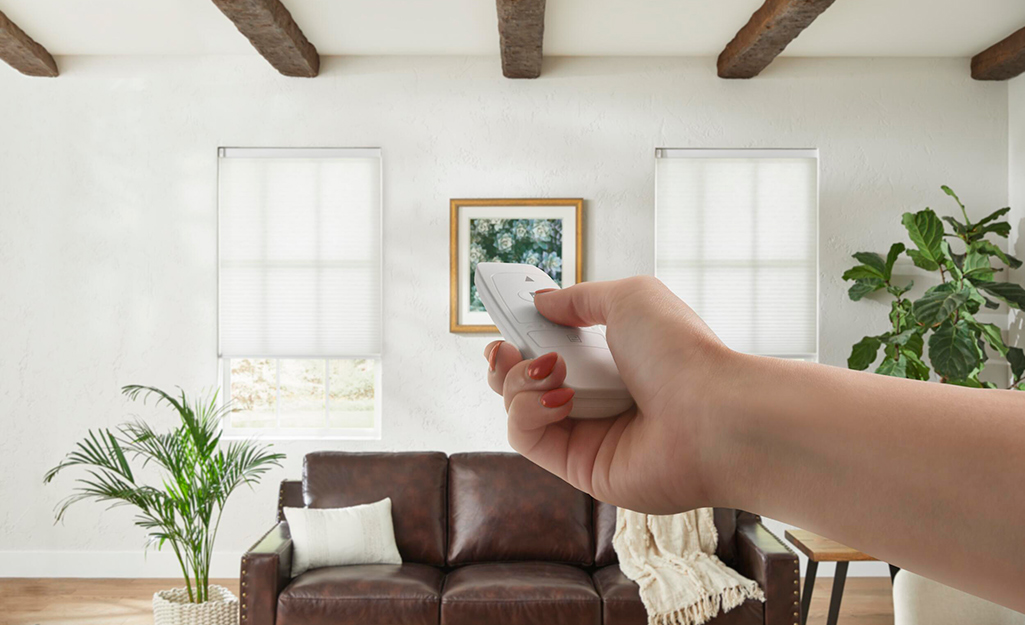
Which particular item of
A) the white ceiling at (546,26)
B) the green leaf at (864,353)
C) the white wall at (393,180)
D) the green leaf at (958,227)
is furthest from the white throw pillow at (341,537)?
the green leaf at (958,227)

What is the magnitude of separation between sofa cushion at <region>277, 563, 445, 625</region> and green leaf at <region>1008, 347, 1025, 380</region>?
3321 millimetres

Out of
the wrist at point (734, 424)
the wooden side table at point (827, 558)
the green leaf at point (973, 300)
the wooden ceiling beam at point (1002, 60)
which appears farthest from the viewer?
the wooden ceiling beam at point (1002, 60)

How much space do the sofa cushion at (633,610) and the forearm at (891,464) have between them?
2.33 m

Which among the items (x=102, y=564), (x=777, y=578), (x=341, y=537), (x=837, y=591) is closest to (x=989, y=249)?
(x=837, y=591)

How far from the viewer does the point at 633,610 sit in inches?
105

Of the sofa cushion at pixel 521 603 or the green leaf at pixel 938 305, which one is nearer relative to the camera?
the sofa cushion at pixel 521 603

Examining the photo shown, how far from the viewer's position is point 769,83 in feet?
13.7

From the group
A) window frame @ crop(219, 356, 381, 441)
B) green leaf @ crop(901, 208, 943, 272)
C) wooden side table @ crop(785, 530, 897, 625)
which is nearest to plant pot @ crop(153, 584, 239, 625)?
window frame @ crop(219, 356, 381, 441)

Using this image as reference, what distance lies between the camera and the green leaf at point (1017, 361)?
3822 millimetres

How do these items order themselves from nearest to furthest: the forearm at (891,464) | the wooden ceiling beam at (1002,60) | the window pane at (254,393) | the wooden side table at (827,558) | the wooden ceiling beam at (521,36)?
the forearm at (891,464) → the wooden side table at (827,558) → the wooden ceiling beam at (521,36) → the wooden ceiling beam at (1002,60) → the window pane at (254,393)

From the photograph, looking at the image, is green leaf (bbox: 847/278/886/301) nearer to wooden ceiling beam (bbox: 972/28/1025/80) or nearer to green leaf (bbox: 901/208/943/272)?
green leaf (bbox: 901/208/943/272)

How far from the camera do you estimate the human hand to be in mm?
626

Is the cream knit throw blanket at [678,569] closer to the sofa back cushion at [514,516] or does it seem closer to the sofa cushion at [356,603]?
the sofa back cushion at [514,516]

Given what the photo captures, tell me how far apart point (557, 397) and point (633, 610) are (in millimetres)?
2260
